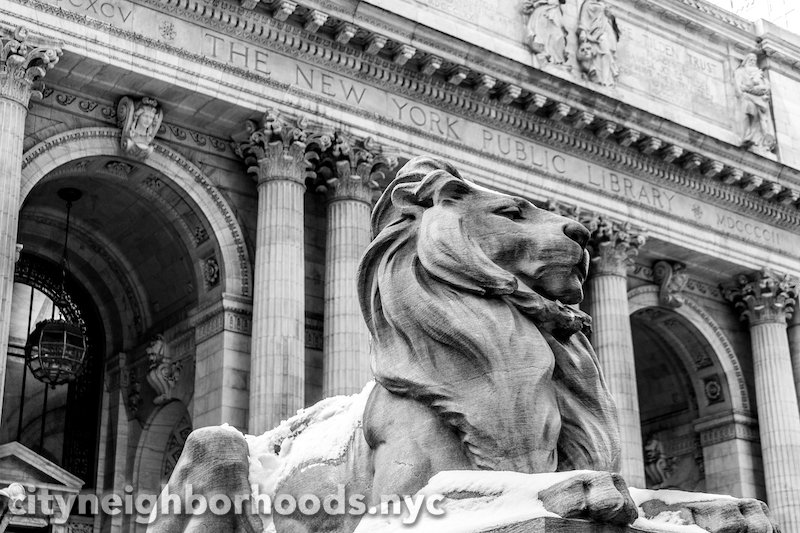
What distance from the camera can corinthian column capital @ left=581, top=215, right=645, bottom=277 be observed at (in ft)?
77.4

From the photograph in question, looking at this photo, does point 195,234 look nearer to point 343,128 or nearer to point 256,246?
point 256,246

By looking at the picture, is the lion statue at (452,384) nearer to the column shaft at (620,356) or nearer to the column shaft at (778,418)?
the column shaft at (620,356)

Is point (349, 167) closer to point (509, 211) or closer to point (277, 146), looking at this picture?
point (277, 146)

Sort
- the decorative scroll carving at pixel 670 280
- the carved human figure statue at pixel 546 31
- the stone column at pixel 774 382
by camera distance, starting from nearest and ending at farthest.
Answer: the carved human figure statue at pixel 546 31 → the stone column at pixel 774 382 → the decorative scroll carving at pixel 670 280

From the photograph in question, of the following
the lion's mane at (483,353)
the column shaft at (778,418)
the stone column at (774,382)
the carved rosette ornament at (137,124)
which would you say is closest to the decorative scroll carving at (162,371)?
the carved rosette ornament at (137,124)

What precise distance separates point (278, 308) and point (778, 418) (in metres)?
12.8

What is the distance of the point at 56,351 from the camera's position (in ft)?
65.3

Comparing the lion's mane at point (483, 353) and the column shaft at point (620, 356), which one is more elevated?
the column shaft at point (620, 356)

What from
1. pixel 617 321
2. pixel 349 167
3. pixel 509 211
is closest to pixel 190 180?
pixel 349 167

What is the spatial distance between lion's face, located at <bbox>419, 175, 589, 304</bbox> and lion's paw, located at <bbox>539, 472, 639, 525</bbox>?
113 cm

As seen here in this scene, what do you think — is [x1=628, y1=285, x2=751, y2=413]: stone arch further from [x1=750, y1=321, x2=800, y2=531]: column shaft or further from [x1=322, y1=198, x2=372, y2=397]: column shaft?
[x1=322, y1=198, x2=372, y2=397]: column shaft

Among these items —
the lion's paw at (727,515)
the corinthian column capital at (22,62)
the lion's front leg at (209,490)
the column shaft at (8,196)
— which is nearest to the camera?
the lion's paw at (727,515)

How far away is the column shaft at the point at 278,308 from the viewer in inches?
705

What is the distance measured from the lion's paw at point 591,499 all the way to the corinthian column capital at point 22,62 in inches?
568
